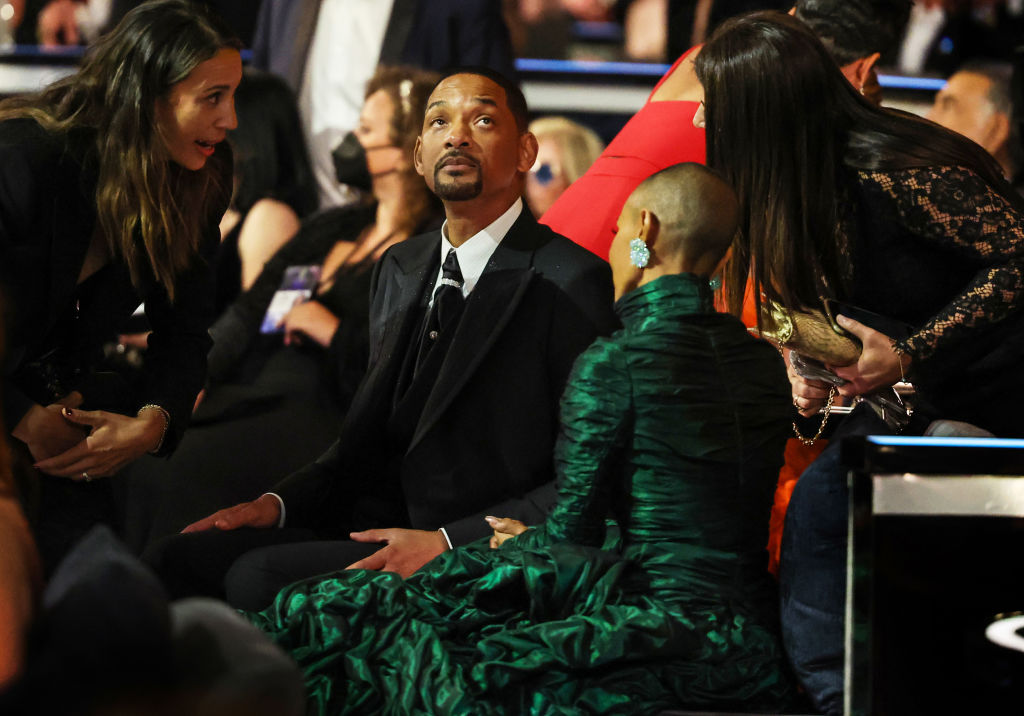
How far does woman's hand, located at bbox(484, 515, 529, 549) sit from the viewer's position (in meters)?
2.31

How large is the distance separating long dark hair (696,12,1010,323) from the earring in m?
0.47

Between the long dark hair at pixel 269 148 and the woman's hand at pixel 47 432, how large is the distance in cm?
238

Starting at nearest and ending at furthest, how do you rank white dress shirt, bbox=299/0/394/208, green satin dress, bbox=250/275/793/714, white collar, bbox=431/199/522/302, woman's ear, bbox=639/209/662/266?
green satin dress, bbox=250/275/793/714, woman's ear, bbox=639/209/662/266, white collar, bbox=431/199/522/302, white dress shirt, bbox=299/0/394/208

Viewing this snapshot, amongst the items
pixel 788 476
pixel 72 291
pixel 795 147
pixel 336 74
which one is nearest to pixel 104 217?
pixel 72 291

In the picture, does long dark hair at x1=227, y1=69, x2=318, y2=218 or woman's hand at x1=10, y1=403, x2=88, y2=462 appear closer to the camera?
woman's hand at x1=10, y1=403, x2=88, y2=462

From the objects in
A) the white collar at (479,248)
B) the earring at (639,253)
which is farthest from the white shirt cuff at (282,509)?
the earring at (639,253)

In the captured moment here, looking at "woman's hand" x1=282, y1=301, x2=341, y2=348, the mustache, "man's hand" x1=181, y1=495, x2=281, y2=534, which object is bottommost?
"woman's hand" x1=282, y1=301, x2=341, y2=348

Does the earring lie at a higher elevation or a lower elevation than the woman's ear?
lower

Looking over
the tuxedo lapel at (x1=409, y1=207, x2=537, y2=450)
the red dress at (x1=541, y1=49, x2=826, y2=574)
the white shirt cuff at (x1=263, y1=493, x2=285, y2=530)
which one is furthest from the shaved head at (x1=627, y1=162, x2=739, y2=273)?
the white shirt cuff at (x1=263, y1=493, x2=285, y2=530)

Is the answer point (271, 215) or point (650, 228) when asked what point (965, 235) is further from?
point (271, 215)

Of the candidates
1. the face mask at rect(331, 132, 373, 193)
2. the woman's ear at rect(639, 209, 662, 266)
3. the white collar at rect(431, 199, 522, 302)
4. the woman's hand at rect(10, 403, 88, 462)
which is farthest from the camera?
the face mask at rect(331, 132, 373, 193)

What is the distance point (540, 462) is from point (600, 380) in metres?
0.50

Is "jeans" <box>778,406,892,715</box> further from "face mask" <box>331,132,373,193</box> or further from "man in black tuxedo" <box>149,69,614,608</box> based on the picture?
"face mask" <box>331,132,373,193</box>

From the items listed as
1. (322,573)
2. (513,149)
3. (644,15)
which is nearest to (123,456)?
(322,573)
